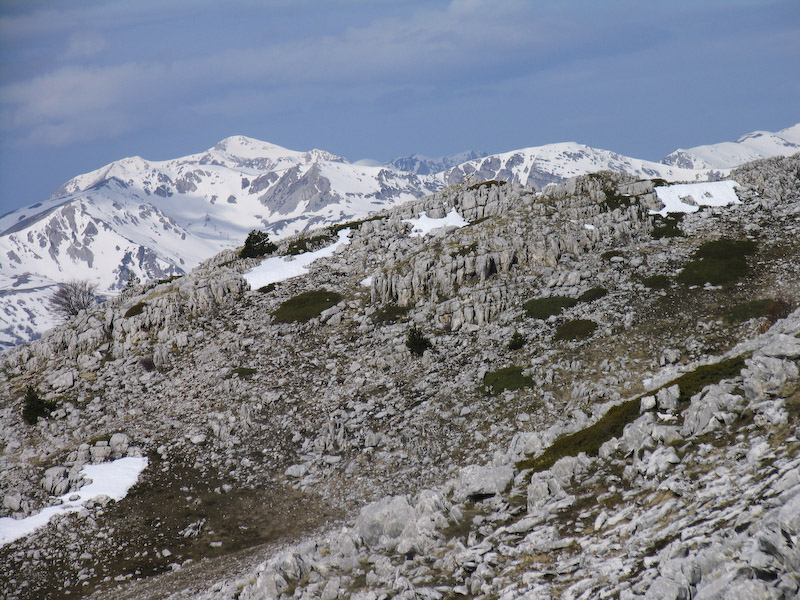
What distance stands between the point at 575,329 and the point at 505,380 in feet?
28.0

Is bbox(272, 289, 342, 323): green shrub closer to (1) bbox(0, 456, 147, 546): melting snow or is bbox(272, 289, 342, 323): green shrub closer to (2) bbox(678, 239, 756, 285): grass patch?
(1) bbox(0, 456, 147, 546): melting snow

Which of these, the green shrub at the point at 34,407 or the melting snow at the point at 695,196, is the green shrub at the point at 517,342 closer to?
the melting snow at the point at 695,196

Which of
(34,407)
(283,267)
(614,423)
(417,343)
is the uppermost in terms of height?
(283,267)

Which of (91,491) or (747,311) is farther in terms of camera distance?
(747,311)

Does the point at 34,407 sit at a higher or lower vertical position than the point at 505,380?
higher

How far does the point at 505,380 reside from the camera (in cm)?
4291

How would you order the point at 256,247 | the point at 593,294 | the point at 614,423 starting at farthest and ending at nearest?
the point at 256,247
the point at 593,294
the point at 614,423

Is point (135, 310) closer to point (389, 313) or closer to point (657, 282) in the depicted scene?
point (389, 313)

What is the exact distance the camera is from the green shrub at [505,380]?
138 ft

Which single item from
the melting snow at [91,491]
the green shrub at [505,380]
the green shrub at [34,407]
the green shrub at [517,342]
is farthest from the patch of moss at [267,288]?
the green shrub at [505,380]

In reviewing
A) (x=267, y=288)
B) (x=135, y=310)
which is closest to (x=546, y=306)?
(x=267, y=288)

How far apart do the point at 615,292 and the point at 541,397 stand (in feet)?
54.2

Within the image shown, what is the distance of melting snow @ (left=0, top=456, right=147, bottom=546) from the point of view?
35562 mm

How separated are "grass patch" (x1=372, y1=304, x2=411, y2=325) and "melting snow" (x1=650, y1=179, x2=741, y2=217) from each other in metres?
33.9
